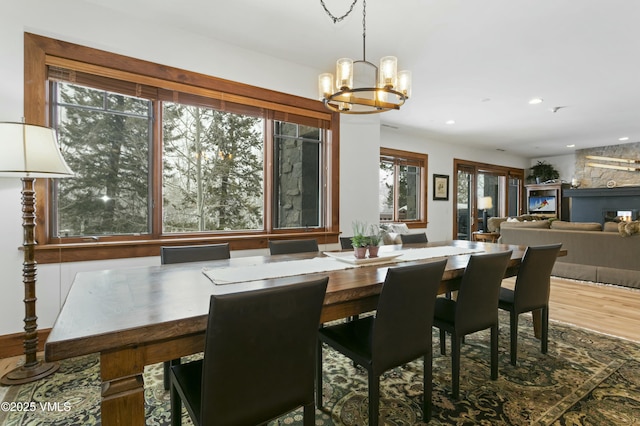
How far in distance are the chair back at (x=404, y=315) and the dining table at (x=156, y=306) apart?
0.12m

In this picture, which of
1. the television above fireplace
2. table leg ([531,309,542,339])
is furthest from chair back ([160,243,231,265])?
the television above fireplace

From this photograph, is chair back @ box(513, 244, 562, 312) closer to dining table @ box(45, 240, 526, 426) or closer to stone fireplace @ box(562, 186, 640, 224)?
dining table @ box(45, 240, 526, 426)

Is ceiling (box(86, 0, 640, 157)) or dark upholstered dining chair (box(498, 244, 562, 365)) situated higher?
ceiling (box(86, 0, 640, 157))

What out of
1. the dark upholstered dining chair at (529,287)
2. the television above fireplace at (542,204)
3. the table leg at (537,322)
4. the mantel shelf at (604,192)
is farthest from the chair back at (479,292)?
the television above fireplace at (542,204)

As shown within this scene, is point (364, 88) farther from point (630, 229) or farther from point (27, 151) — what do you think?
point (630, 229)

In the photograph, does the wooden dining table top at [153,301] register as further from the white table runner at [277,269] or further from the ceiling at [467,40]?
the ceiling at [467,40]

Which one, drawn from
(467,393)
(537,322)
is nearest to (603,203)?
(537,322)

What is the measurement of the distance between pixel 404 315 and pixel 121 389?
3.79 feet

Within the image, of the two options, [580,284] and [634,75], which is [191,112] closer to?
[634,75]

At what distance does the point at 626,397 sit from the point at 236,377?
229 centimetres

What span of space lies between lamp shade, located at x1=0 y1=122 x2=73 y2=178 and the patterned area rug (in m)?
1.33

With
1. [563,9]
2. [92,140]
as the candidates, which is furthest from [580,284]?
[92,140]

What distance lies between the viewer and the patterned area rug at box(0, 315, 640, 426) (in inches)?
68.7

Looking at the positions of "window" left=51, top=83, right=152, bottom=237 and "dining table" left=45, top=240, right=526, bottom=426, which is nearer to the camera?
"dining table" left=45, top=240, right=526, bottom=426
